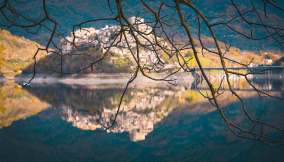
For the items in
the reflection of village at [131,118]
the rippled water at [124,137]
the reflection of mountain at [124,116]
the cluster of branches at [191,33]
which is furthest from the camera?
the reflection of mountain at [124,116]

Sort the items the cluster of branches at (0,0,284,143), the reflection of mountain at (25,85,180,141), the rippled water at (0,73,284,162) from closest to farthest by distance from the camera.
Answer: the cluster of branches at (0,0,284,143)
the rippled water at (0,73,284,162)
the reflection of mountain at (25,85,180,141)

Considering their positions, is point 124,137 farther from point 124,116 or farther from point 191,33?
point 191,33

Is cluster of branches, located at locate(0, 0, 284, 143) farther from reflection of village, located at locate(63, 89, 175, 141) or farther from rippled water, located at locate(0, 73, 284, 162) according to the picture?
reflection of village, located at locate(63, 89, 175, 141)

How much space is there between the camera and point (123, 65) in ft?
496

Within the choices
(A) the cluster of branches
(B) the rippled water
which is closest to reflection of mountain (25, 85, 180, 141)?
(B) the rippled water

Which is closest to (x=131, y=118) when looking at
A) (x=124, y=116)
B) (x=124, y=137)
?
(x=124, y=116)

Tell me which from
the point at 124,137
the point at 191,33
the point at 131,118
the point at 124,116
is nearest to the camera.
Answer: the point at 191,33

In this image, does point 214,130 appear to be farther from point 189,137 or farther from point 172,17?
point 172,17

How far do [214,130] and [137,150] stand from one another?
31.2ft

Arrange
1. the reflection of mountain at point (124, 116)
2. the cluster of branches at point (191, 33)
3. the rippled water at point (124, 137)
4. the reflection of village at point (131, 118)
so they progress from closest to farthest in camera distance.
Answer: the cluster of branches at point (191, 33) < the rippled water at point (124, 137) < the reflection of village at point (131, 118) < the reflection of mountain at point (124, 116)

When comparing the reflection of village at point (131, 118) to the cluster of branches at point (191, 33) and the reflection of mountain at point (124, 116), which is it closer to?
the reflection of mountain at point (124, 116)

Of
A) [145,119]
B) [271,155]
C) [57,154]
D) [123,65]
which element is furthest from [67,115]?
[123,65]

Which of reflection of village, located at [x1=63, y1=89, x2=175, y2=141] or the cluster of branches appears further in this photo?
reflection of village, located at [x1=63, y1=89, x2=175, y2=141]

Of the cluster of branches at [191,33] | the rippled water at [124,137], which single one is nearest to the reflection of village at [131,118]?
the rippled water at [124,137]
